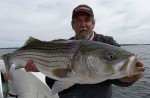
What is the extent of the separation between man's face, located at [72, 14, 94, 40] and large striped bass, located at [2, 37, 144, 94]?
0.76 metres

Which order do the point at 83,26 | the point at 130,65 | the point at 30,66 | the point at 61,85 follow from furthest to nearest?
the point at 83,26, the point at 30,66, the point at 61,85, the point at 130,65

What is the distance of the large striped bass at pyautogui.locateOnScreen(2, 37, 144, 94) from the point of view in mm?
2920

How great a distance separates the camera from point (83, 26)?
159 inches

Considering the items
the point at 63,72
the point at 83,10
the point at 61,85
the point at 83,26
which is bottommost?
the point at 61,85

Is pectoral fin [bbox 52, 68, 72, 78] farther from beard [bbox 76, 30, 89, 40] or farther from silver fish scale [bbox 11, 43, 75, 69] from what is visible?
beard [bbox 76, 30, 89, 40]

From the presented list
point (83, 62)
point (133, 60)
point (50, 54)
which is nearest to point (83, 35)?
point (50, 54)

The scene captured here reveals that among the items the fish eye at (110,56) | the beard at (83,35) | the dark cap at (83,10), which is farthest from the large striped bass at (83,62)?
the dark cap at (83,10)

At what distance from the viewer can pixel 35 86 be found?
20.6ft

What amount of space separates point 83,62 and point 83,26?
111 centimetres

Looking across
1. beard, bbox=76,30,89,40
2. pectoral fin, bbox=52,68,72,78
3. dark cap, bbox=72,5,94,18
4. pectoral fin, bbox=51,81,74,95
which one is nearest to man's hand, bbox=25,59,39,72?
pectoral fin, bbox=51,81,74,95

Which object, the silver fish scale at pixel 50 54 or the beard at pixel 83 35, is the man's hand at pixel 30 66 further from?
the beard at pixel 83 35

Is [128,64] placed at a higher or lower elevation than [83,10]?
lower

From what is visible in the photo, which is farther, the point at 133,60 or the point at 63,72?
the point at 63,72

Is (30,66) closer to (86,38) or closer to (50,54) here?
(50,54)
